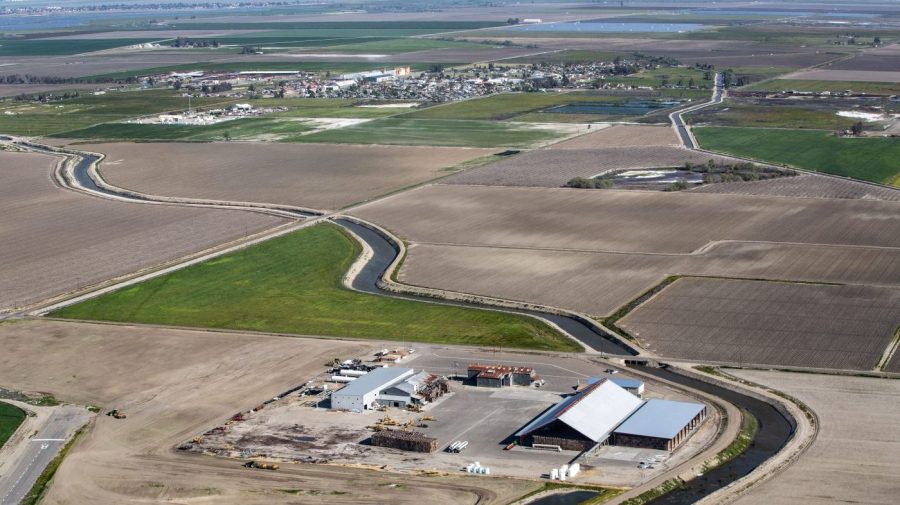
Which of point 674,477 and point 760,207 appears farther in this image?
point 760,207

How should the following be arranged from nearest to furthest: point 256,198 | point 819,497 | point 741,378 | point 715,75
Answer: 1. point 819,497
2. point 741,378
3. point 256,198
4. point 715,75

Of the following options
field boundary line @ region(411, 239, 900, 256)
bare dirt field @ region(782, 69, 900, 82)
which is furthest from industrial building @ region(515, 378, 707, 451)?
bare dirt field @ region(782, 69, 900, 82)

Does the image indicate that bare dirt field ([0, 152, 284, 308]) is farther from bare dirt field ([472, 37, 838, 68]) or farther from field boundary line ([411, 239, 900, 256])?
bare dirt field ([472, 37, 838, 68])

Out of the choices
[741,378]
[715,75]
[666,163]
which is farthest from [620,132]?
[741,378]

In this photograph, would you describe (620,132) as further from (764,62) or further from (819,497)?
(819,497)

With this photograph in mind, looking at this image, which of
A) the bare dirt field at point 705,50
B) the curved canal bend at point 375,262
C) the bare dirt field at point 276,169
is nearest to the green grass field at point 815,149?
the bare dirt field at point 276,169

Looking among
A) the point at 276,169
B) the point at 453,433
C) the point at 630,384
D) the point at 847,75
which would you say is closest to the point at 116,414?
the point at 453,433
